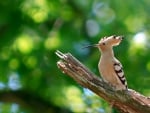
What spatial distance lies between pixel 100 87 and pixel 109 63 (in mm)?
175

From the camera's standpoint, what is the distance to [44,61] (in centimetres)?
742

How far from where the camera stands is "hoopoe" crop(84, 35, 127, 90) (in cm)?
427

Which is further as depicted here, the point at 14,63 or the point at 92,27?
the point at 92,27

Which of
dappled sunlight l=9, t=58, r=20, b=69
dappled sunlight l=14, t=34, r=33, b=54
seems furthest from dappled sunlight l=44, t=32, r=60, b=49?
dappled sunlight l=9, t=58, r=20, b=69

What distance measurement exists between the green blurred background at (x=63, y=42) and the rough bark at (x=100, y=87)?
2.63 m

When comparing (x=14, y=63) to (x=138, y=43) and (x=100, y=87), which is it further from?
(x=100, y=87)

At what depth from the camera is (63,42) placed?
284 inches

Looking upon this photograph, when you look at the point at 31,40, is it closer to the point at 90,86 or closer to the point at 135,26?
the point at 135,26

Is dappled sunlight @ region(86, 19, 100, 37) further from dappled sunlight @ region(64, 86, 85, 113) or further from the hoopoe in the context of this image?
the hoopoe

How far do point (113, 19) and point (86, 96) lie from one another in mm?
999

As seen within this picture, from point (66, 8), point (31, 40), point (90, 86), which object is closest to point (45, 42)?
point (31, 40)

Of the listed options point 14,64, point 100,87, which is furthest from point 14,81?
point 100,87

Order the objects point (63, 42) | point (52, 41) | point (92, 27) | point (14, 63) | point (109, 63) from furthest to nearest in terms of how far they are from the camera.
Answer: point (92, 27)
point (14, 63)
point (52, 41)
point (63, 42)
point (109, 63)

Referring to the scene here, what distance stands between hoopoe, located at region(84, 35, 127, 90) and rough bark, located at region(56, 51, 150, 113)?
5cm
